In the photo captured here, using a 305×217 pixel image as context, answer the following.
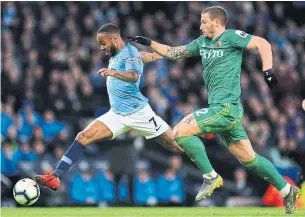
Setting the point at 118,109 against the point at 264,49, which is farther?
the point at 118,109

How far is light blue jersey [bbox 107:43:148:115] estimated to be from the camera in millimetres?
12852

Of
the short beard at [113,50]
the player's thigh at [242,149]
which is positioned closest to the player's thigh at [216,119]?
the player's thigh at [242,149]

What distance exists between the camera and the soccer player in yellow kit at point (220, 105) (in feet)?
37.7

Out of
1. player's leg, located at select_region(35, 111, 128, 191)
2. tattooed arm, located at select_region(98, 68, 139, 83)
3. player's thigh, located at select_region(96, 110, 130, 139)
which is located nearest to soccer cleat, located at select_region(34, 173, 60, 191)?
player's leg, located at select_region(35, 111, 128, 191)

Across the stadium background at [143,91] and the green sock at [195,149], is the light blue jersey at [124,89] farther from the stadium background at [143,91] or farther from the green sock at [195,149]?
the stadium background at [143,91]

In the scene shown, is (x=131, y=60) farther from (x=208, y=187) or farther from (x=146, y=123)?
(x=208, y=187)

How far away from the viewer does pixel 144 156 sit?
60.3 ft

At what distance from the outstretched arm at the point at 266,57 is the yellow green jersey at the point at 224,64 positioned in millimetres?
102

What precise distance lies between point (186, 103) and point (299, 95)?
11.1 feet

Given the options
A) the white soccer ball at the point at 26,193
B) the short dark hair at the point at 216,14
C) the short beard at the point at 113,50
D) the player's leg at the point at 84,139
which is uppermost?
the short dark hair at the point at 216,14

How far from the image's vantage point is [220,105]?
1155 centimetres

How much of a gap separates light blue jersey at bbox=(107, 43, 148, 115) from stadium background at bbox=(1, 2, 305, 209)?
4815mm

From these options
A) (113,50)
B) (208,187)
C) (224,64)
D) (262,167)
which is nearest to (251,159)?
(262,167)

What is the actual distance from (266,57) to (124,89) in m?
2.52
